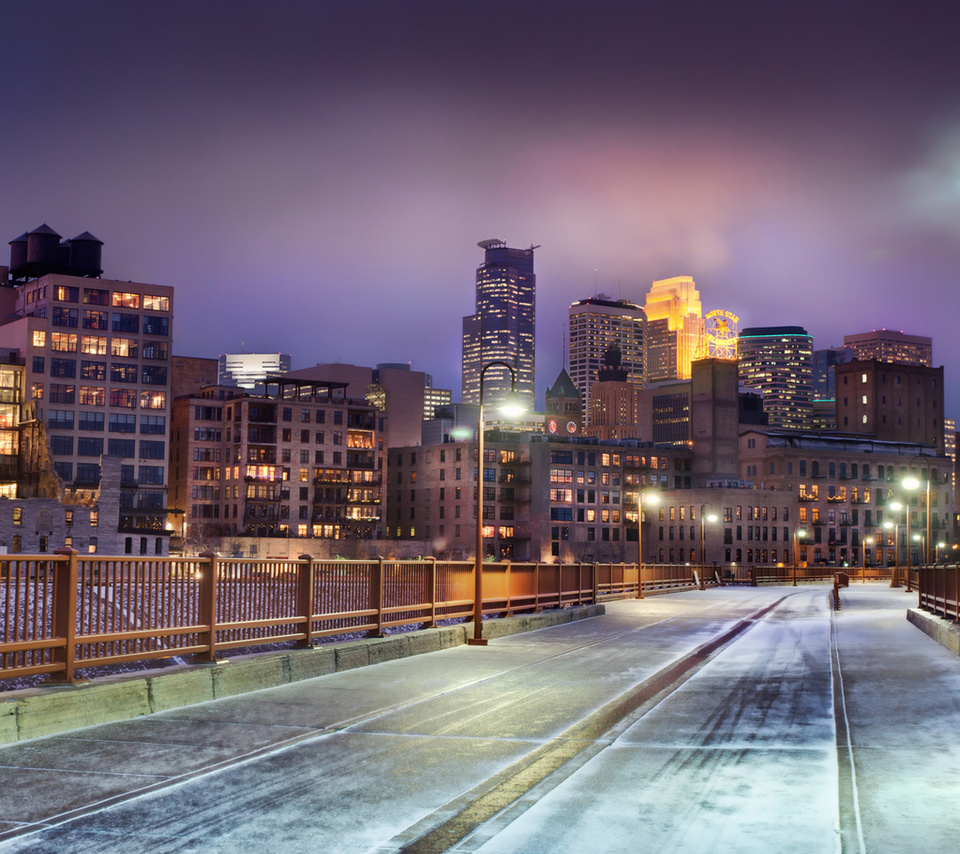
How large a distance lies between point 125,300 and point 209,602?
12330 centimetres

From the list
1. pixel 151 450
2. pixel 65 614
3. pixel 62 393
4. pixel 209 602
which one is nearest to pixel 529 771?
pixel 65 614

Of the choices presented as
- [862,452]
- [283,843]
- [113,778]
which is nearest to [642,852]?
[283,843]

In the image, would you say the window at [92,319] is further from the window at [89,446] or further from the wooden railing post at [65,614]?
the wooden railing post at [65,614]

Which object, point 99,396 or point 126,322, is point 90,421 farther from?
point 126,322

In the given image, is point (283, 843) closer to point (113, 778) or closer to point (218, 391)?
point (113, 778)

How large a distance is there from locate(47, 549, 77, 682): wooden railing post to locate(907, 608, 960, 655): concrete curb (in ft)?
55.0

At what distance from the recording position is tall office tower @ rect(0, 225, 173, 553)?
124500 mm

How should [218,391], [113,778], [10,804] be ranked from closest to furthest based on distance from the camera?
1. [10,804]
2. [113,778]
3. [218,391]

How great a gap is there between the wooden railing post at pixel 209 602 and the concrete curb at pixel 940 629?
14510mm

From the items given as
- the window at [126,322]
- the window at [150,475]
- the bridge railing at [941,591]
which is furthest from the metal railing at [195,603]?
the window at [126,322]

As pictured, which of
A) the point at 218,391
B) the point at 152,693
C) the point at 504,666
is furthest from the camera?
the point at 218,391

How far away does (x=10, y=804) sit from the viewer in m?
8.72

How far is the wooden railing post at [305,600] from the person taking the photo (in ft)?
59.0

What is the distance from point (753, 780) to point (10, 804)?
20.5ft
